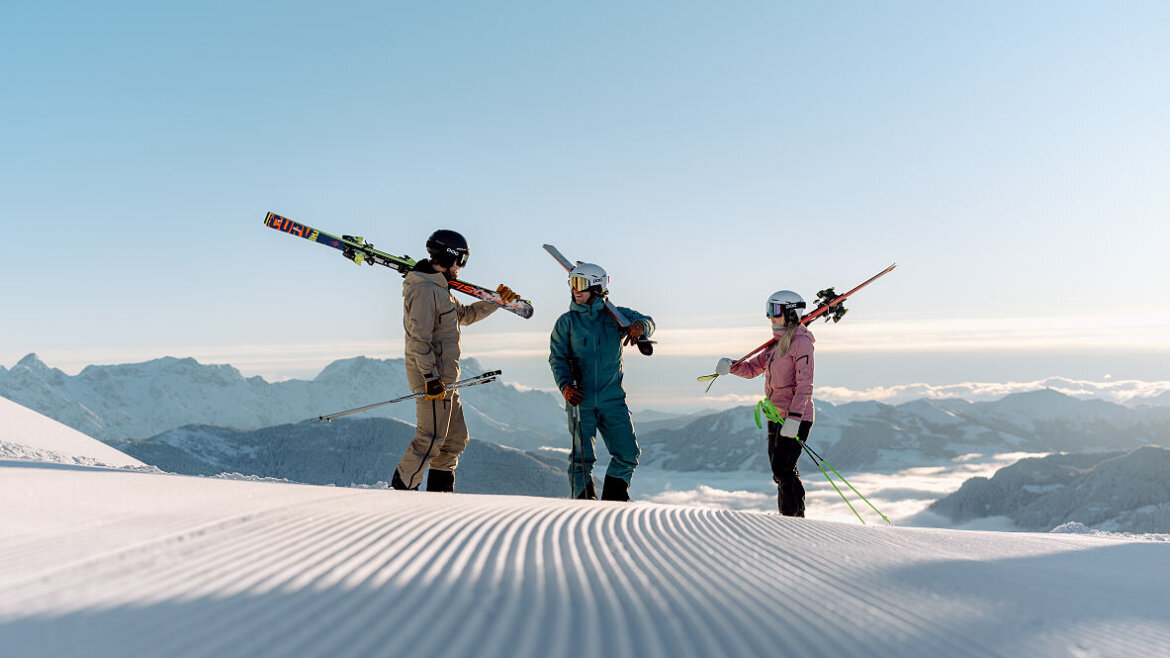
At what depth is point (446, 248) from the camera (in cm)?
807

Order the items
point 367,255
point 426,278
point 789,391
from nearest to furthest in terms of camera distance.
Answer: point 426,278
point 789,391
point 367,255

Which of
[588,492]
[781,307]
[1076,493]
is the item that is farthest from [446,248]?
[1076,493]

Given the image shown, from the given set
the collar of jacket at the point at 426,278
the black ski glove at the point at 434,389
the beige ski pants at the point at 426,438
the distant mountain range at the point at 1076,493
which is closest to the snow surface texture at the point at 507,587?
the black ski glove at the point at 434,389

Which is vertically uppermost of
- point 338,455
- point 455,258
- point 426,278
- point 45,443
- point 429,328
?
point 455,258

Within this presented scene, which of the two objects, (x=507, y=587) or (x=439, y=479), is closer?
(x=507, y=587)

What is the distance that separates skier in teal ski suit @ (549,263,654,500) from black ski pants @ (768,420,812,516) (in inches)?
59.5

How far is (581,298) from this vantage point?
8305mm

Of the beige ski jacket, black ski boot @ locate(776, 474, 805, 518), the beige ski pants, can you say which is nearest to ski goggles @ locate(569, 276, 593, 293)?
the beige ski jacket

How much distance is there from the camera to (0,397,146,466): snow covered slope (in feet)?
36.4

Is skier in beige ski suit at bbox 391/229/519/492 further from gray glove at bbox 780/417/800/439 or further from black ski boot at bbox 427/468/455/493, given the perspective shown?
gray glove at bbox 780/417/800/439

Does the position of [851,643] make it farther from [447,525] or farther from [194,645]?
[447,525]

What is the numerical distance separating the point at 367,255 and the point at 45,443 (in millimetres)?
6849

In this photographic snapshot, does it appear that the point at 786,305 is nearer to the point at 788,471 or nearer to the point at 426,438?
the point at 788,471

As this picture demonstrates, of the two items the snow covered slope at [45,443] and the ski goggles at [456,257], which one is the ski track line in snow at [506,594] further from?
the snow covered slope at [45,443]
